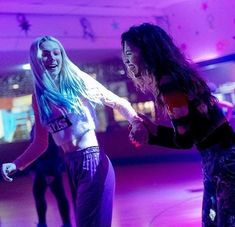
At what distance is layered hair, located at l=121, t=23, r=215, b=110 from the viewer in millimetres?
1365

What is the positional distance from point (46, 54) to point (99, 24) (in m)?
4.96

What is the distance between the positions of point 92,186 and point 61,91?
428mm

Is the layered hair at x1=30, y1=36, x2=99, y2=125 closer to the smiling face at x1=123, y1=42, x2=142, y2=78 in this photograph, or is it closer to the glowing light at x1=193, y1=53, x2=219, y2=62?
the smiling face at x1=123, y1=42, x2=142, y2=78

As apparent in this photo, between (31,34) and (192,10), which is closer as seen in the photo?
(31,34)

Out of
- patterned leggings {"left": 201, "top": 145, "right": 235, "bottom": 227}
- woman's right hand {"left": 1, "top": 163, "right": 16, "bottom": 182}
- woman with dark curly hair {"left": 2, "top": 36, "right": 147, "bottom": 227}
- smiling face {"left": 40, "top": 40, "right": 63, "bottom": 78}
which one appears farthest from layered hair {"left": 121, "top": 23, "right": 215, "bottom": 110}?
woman's right hand {"left": 1, "top": 163, "right": 16, "bottom": 182}

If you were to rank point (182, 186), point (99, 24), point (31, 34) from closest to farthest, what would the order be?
point (182, 186)
point (31, 34)
point (99, 24)

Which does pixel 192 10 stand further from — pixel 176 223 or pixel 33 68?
pixel 33 68

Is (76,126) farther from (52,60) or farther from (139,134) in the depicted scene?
(139,134)

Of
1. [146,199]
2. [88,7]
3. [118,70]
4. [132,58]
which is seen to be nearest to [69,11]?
[88,7]

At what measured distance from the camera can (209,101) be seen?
54.8 inches

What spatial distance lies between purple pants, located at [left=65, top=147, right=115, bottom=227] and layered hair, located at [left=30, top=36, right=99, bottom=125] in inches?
7.4

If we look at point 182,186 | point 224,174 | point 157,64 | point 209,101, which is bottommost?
point 182,186

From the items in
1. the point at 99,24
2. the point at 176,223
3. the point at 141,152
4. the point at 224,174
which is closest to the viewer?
the point at 224,174

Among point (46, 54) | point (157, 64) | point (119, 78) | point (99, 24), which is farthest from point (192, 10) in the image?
point (157, 64)
